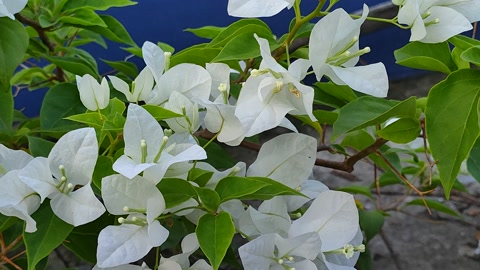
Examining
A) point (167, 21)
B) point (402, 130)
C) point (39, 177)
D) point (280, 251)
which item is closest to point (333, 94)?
point (402, 130)

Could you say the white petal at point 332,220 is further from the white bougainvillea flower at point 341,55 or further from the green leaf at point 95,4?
the green leaf at point 95,4

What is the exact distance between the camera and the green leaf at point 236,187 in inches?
17.4

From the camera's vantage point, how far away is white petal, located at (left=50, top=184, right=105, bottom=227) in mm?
454

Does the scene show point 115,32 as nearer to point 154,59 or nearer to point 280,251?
point 154,59

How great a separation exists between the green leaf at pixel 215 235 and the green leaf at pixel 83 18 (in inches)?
12.7

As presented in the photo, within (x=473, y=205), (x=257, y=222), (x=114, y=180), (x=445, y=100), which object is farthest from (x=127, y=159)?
(x=473, y=205)

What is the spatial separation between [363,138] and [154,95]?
0.83ft

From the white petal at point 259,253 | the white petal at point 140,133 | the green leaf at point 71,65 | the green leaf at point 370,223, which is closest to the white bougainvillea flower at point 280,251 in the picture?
the white petal at point 259,253

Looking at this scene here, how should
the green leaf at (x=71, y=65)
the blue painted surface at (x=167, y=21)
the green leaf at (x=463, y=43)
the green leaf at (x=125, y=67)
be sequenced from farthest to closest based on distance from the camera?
the blue painted surface at (x=167, y=21), the green leaf at (x=125, y=67), the green leaf at (x=71, y=65), the green leaf at (x=463, y=43)

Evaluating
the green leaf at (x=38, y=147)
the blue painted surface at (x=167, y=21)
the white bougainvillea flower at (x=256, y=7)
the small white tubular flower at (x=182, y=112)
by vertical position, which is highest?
the white bougainvillea flower at (x=256, y=7)

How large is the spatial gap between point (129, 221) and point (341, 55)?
21 centimetres

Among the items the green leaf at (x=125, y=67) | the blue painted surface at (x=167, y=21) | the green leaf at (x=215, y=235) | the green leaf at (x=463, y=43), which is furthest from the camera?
the blue painted surface at (x=167, y=21)

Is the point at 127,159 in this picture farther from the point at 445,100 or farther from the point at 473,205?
the point at 473,205

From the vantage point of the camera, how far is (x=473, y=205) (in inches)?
48.4
